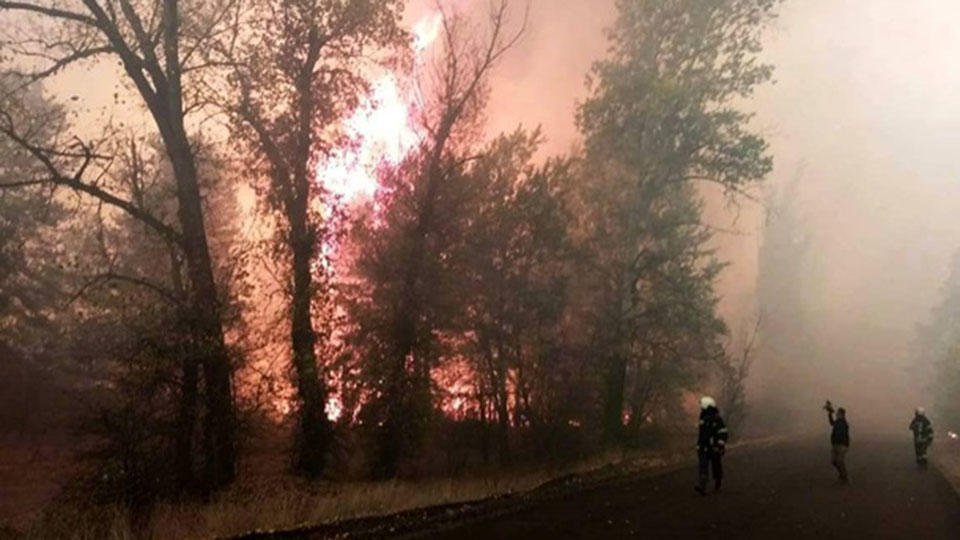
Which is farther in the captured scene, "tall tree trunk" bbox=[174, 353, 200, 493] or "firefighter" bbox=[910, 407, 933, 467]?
"firefighter" bbox=[910, 407, 933, 467]

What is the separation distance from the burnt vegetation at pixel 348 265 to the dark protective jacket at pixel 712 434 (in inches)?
287

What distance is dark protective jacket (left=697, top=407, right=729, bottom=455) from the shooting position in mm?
16953

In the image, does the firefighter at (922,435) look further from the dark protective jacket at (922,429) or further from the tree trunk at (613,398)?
the tree trunk at (613,398)

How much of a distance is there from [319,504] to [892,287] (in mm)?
199474

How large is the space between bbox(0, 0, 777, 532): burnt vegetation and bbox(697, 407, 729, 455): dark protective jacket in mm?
7301

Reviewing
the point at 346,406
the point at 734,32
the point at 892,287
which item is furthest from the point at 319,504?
the point at 892,287

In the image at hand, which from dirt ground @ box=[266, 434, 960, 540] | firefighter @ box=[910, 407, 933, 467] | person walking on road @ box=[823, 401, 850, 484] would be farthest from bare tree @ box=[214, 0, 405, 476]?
firefighter @ box=[910, 407, 933, 467]

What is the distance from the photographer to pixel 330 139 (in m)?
20.9

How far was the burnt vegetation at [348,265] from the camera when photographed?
53.0ft

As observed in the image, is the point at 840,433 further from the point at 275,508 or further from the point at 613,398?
the point at 275,508

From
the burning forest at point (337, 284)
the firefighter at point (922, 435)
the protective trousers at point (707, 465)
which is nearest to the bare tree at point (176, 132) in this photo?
the burning forest at point (337, 284)

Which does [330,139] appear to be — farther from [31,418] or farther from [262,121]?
[31,418]

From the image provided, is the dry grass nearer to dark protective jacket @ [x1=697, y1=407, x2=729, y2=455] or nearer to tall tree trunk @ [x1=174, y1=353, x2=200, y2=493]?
tall tree trunk @ [x1=174, y1=353, x2=200, y2=493]

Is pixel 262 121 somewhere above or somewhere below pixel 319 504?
above
